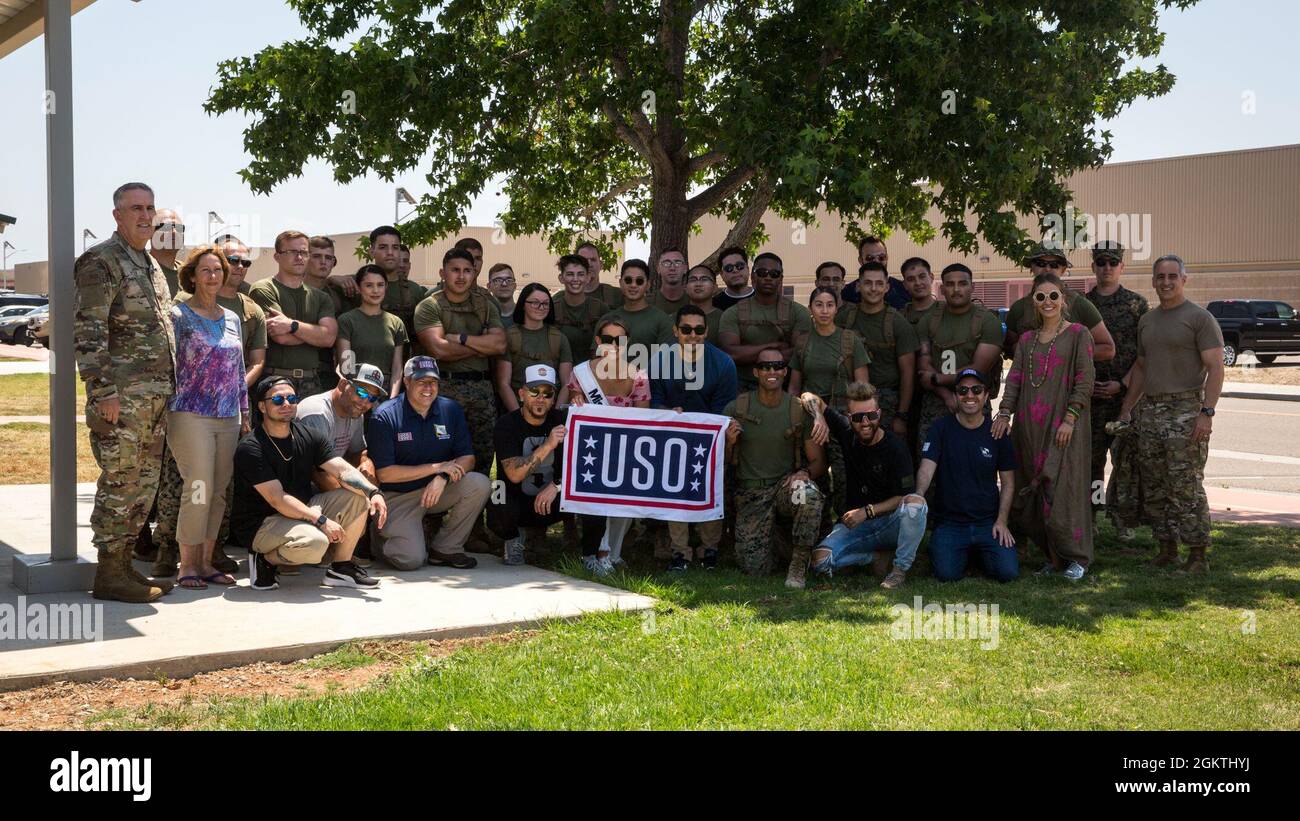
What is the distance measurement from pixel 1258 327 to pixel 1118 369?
27020mm

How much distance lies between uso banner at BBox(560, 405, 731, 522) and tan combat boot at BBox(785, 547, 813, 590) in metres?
0.73

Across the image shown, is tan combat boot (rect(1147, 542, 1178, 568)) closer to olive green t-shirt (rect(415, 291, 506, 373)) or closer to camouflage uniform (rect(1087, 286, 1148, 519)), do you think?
camouflage uniform (rect(1087, 286, 1148, 519))

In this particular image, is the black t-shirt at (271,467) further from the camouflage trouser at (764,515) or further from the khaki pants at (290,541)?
the camouflage trouser at (764,515)

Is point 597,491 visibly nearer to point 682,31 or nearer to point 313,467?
point 313,467

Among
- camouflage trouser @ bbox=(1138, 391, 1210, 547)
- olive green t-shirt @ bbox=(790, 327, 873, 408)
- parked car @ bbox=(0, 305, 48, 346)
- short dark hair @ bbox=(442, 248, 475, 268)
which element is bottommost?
camouflage trouser @ bbox=(1138, 391, 1210, 547)

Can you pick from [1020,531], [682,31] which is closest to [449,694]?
[1020,531]

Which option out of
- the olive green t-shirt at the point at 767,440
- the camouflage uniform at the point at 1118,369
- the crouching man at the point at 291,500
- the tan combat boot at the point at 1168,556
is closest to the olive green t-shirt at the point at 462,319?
the crouching man at the point at 291,500

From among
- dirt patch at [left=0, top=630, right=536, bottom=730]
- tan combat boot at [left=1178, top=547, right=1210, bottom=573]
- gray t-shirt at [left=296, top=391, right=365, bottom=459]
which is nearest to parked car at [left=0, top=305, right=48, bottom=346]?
gray t-shirt at [left=296, top=391, right=365, bottom=459]

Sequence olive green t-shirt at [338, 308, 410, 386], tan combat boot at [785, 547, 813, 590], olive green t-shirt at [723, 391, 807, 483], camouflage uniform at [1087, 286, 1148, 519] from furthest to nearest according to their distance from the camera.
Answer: camouflage uniform at [1087, 286, 1148, 519]
olive green t-shirt at [338, 308, 410, 386]
olive green t-shirt at [723, 391, 807, 483]
tan combat boot at [785, 547, 813, 590]

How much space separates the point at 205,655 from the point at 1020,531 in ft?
18.4

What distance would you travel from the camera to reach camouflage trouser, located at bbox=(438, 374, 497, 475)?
903cm

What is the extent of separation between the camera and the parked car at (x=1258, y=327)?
32.9 metres

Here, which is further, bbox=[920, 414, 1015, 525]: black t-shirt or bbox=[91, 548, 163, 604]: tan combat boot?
bbox=[920, 414, 1015, 525]: black t-shirt

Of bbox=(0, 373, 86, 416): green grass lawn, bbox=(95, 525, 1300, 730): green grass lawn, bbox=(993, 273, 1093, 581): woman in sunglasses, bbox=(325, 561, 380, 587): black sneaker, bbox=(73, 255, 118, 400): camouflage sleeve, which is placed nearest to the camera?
bbox=(95, 525, 1300, 730): green grass lawn
